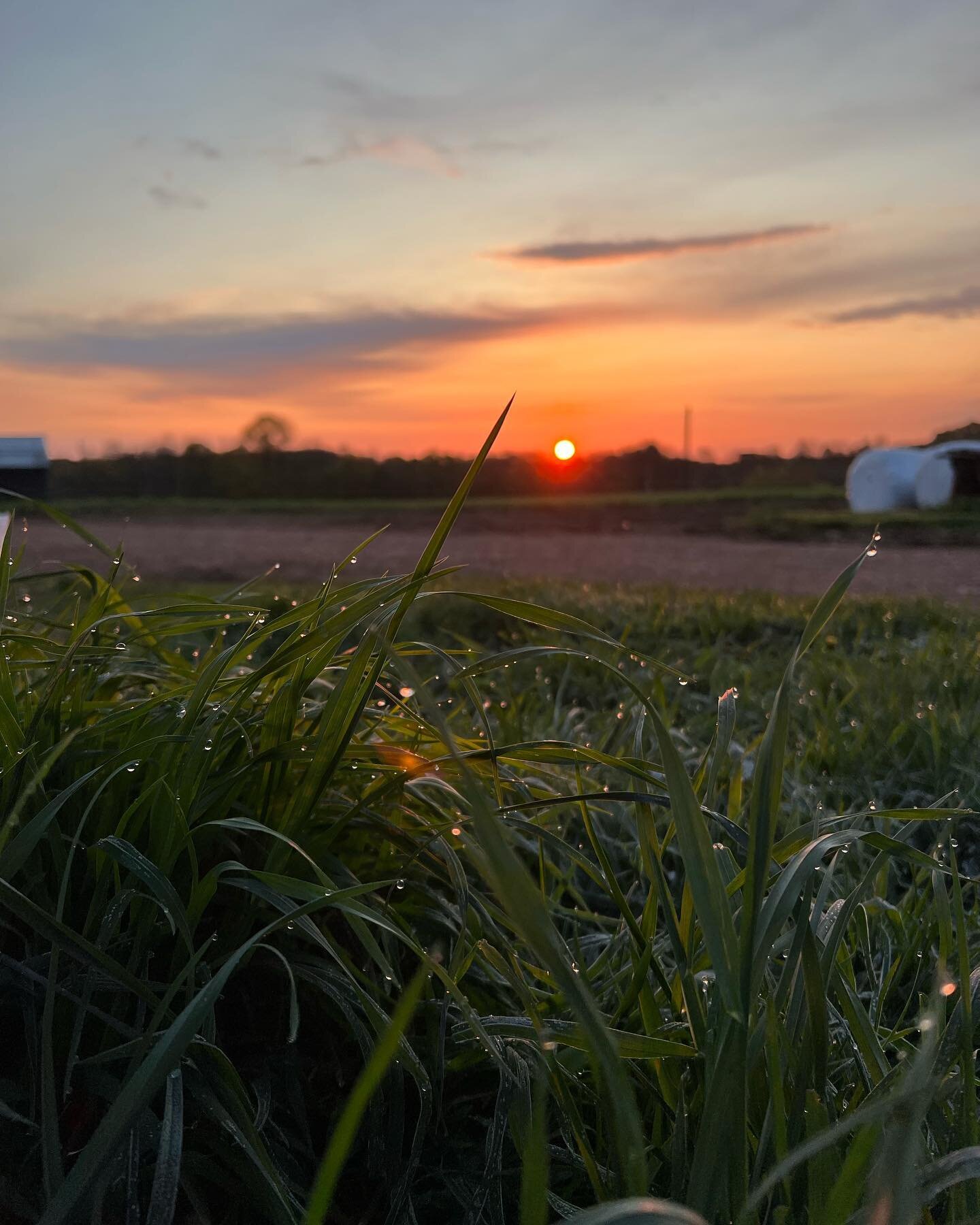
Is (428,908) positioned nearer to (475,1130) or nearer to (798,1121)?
(475,1130)

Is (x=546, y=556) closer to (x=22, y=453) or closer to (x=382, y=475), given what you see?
(x=22, y=453)

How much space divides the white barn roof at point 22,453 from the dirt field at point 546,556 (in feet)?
2.18

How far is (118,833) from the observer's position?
0.85 m

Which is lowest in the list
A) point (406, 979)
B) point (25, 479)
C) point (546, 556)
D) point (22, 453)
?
point (406, 979)

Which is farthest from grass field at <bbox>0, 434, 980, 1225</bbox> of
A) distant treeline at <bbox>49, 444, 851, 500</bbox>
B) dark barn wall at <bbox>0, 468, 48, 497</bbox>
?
distant treeline at <bbox>49, 444, 851, 500</bbox>

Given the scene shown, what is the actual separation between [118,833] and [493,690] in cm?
181

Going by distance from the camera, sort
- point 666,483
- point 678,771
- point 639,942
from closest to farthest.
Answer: point 678,771 < point 639,942 < point 666,483

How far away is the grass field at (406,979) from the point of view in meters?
0.65

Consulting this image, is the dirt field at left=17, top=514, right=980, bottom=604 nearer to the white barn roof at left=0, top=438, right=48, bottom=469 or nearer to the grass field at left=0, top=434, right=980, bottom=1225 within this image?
the white barn roof at left=0, top=438, right=48, bottom=469

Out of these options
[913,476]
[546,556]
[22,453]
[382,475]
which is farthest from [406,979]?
[382,475]

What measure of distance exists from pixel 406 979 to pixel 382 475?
1962cm

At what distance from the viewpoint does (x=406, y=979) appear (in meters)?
1.05

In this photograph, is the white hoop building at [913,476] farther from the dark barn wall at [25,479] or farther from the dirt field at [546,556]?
the dark barn wall at [25,479]

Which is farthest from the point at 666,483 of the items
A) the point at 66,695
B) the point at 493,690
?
the point at 66,695
